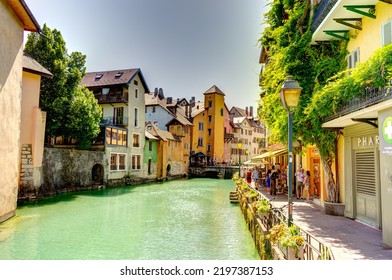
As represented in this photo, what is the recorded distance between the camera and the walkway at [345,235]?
5.59 meters

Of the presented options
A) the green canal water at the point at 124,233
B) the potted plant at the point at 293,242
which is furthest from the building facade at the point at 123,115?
the potted plant at the point at 293,242

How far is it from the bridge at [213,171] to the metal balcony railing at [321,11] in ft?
A: 126

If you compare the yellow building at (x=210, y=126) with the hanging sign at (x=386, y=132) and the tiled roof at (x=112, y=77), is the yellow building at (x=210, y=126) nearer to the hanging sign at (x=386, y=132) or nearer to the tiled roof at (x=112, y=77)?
the tiled roof at (x=112, y=77)

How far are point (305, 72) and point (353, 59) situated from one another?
158 centimetres

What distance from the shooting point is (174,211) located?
1655cm

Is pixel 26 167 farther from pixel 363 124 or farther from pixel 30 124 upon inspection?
pixel 363 124

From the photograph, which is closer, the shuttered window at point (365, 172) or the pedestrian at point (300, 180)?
the shuttered window at point (365, 172)

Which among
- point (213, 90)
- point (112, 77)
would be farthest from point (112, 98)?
point (213, 90)

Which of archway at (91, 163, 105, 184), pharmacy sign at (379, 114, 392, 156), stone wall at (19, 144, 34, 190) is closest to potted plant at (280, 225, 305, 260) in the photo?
pharmacy sign at (379, 114, 392, 156)

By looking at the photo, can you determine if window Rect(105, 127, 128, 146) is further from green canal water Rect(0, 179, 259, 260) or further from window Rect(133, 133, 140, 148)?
green canal water Rect(0, 179, 259, 260)

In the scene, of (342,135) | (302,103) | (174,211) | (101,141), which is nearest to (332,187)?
(342,135)
